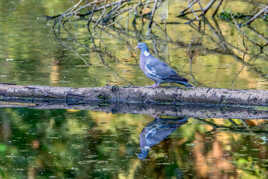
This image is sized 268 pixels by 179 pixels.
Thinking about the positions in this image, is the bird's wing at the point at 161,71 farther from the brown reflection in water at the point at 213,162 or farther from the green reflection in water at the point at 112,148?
the brown reflection in water at the point at 213,162

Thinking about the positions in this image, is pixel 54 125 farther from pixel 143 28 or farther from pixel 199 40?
Result: pixel 143 28

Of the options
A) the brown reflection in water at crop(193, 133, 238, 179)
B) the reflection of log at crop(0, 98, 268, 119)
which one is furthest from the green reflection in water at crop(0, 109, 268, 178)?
the reflection of log at crop(0, 98, 268, 119)

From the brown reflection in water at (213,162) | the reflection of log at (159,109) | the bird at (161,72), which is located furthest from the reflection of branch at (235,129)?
the bird at (161,72)

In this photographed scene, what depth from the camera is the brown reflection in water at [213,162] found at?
20.1ft

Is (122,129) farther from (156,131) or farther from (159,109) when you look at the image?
(159,109)

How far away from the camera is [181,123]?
8047 millimetres

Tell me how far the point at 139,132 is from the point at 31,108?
1.80 m

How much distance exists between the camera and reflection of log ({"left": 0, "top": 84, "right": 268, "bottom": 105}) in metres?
8.39

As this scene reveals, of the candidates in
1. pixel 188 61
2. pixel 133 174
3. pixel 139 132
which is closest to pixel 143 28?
pixel 188 61

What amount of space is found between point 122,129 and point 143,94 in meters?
0.98

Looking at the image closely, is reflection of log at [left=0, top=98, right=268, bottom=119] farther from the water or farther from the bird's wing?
the bird's wing

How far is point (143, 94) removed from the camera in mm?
8656

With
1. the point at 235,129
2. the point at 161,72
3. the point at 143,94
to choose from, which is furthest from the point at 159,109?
the point at 235,129

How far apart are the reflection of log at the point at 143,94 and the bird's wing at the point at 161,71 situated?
0.52ft
